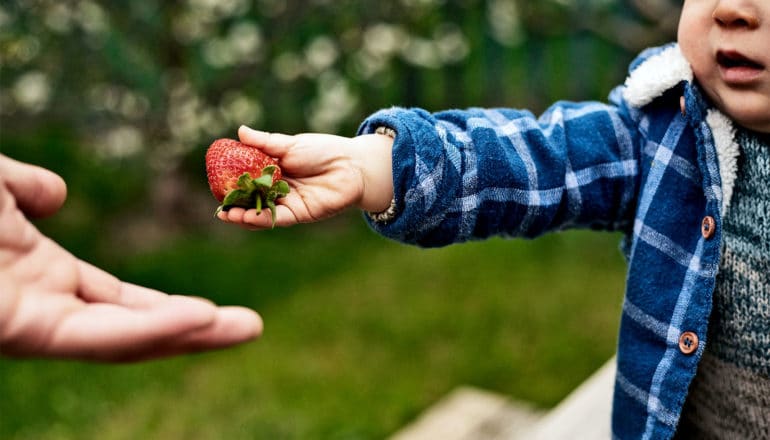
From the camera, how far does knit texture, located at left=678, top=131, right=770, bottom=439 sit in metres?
1.31

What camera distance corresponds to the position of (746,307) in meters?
1.32

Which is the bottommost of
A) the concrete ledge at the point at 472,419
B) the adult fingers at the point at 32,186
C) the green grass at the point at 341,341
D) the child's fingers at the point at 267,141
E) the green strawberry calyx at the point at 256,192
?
the green grass at the point at 341,341

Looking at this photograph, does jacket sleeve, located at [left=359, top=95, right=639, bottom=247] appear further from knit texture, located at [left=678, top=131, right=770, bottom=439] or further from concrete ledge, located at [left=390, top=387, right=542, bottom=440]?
concrete ledge, located at [left=390, top=387, right=542, bottom=440]

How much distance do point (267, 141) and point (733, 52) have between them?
67 cm

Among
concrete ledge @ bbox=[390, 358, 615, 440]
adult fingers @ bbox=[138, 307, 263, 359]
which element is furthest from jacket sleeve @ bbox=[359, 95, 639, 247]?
concrete ledge @ bbox=[390, 358, 615, 440]

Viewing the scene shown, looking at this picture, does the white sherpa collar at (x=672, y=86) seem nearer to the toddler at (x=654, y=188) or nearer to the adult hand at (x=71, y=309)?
the toddler at (x=654, y=188)

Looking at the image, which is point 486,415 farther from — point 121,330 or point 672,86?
point 121,330

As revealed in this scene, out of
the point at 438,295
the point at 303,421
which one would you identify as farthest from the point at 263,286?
the point at 303,421

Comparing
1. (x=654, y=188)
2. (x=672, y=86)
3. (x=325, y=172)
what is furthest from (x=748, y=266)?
(x=325, y=172)

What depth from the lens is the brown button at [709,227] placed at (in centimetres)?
130

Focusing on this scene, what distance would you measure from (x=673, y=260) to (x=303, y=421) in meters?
1.50

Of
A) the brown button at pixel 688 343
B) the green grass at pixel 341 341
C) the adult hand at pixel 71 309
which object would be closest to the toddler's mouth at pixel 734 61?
the brown button at pixel 688 343

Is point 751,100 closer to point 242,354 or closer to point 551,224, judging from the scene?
point 551,224

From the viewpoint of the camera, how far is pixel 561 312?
3227 millimetres
